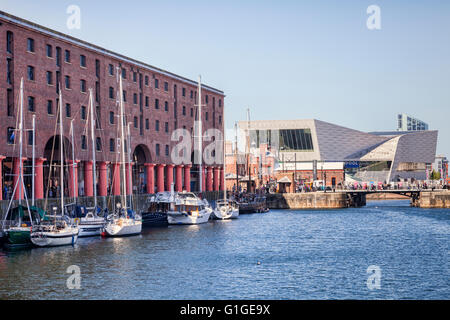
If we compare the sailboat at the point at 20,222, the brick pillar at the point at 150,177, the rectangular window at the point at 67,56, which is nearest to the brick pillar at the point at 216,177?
the brick pillar at the point at 150,177

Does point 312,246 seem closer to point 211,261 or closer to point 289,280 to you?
point 211,261

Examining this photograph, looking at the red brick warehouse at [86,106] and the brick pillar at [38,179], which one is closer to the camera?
the red brick warehouse at [86,106]

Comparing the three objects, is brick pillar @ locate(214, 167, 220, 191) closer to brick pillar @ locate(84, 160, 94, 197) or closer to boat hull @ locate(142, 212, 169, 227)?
boat hull @ locate(142, 212, 169, 227)

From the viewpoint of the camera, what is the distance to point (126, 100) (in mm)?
91812

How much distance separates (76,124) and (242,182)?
8071 centimetres

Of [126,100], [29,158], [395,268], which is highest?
[126,100]

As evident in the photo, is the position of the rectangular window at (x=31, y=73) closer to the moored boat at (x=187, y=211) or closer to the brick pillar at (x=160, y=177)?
the moored boat at (x=187, y=211)

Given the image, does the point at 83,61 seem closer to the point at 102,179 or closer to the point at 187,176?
the point at 102,179

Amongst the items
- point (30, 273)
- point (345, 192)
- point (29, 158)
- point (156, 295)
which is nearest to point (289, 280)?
point (156, 295)

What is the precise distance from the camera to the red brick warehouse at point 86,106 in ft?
224

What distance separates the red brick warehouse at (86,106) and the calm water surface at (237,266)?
571 inches

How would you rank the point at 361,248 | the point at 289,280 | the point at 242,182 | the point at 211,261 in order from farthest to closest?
the point at 242,182, the point at 361,248, the point at 211,261, the point at 289,280

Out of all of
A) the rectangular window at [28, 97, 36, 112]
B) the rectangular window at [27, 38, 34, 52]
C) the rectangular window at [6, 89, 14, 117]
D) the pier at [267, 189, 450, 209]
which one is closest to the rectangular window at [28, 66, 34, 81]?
the rectangular window at [27, 38, 34, 52]

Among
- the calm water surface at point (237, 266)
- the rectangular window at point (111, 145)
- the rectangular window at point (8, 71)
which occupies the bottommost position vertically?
the calm water surface at point (237, 266)
